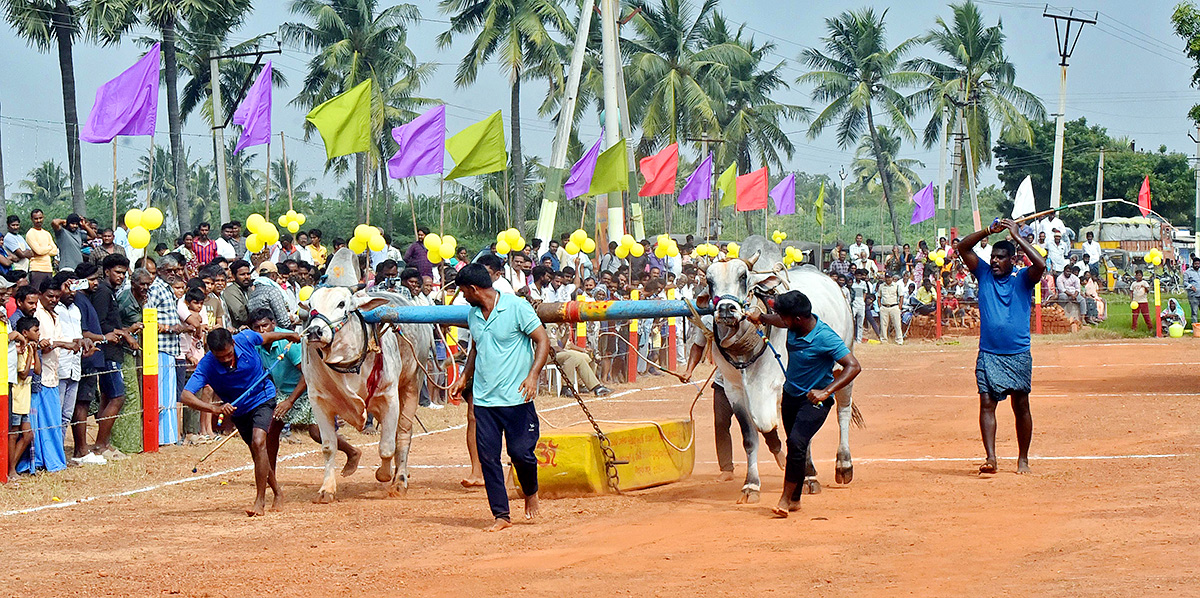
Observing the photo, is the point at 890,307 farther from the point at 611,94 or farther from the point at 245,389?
the point at 245,389

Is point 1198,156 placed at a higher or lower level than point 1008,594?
higher

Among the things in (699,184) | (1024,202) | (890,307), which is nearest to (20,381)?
(1024,202)

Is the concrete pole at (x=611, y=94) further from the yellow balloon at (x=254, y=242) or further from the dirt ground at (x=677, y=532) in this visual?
the dirt ground at (x=677, y=532)

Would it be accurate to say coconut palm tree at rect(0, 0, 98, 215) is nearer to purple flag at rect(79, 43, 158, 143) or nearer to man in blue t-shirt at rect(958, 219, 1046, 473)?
purple flag at rect(79, 43, 158, 143)

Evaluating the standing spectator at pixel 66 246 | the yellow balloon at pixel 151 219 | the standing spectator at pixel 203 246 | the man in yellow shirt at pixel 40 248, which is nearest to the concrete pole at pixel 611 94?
the standing spectator at pixel 203 246

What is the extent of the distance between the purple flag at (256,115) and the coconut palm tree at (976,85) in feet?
128

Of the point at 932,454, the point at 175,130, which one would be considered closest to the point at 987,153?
the point at 175,130

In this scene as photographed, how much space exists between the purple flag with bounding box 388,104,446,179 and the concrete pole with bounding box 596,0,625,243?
24.9ft

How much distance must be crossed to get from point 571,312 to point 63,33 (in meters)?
27.5

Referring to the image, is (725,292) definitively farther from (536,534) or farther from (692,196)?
(692,196)

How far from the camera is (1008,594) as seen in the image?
21.5ft

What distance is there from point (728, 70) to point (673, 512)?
46.4 meters

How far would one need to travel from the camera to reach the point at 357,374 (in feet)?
34.6

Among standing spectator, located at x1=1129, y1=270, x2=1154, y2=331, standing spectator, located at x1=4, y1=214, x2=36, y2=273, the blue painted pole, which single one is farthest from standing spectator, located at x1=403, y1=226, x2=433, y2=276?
standing spectator, located at x1=1129, y1=270, x2=1154, y2=331
